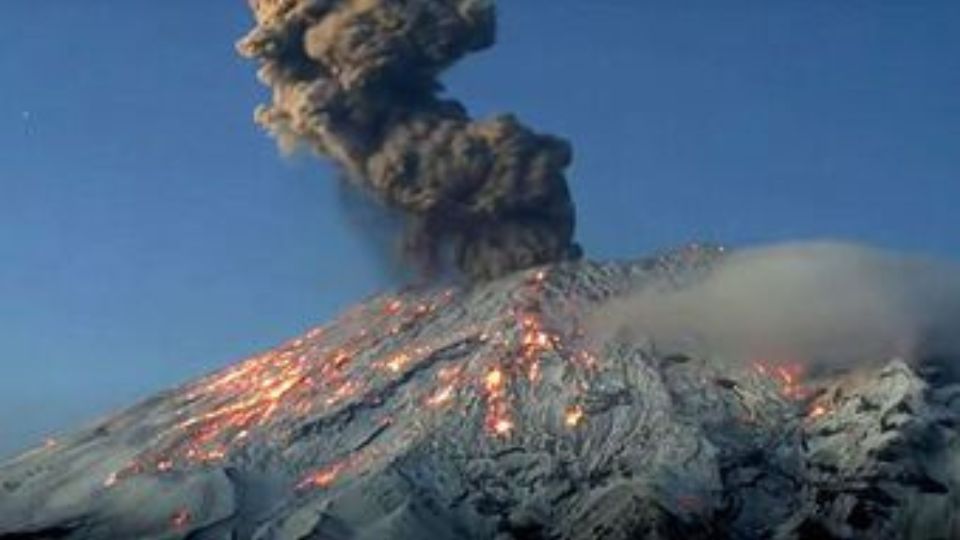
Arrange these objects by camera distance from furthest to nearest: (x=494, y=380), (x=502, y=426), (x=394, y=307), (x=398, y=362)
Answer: (x=394, y=307)
(x=398, y=362)
(x=494, y=380)
(x=502, y=426)

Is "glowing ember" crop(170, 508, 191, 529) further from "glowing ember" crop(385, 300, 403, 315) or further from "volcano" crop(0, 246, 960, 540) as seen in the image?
"glowing ember" crop(385, 300, 403, 315)

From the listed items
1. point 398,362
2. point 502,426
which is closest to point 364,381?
point 398,362

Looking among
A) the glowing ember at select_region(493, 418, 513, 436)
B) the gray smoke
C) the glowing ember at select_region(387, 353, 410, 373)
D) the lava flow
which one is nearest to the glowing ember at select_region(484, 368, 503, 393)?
the lava flow

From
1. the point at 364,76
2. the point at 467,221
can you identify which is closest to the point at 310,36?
the point at 364,76

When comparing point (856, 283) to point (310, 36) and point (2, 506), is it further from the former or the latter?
point (2, 506)

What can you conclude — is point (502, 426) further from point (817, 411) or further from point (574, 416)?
point (817, 411)

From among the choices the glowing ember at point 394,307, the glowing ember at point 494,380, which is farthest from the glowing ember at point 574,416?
the glowing ember at point 394,307

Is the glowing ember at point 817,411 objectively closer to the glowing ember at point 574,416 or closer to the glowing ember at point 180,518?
the glowing ember at point 574,416

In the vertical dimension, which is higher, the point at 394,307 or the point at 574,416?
the point at 394,307
